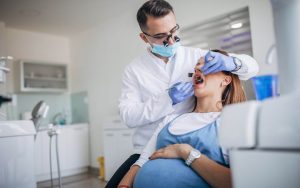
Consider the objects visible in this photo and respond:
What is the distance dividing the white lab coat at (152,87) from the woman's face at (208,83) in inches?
2.9

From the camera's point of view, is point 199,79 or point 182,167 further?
point 199,79

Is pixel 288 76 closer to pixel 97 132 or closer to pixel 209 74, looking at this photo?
pixel 209 74

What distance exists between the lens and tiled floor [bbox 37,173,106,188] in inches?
133

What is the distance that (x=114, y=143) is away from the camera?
3387mm

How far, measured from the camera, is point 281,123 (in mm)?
433

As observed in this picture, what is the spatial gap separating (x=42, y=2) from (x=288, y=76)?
3658 millimetres

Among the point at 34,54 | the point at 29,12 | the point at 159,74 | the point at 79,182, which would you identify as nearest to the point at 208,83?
the point at 159,74

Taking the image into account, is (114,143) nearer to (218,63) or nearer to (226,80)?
(226,80)

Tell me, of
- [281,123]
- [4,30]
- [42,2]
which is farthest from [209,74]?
[4,30]

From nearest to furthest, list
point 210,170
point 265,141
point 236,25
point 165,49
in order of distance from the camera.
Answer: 1. point 265,141
2. point 210,170
3. point 165,49
4. point 236,25

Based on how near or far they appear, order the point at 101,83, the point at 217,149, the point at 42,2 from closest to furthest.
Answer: the point at 217,149 < the point at 42,2 < the point at 101,83

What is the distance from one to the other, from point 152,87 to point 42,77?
396cm

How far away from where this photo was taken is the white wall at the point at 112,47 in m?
2.31

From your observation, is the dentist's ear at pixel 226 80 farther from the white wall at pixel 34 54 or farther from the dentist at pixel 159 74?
the white wall at pixel 34 54
